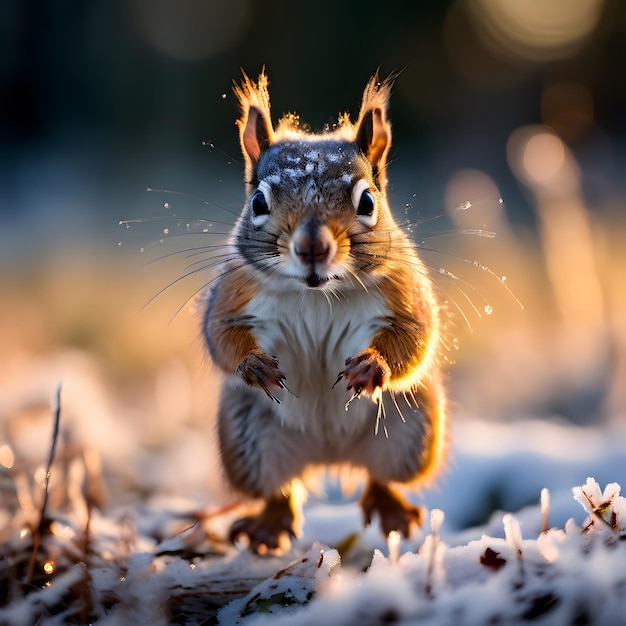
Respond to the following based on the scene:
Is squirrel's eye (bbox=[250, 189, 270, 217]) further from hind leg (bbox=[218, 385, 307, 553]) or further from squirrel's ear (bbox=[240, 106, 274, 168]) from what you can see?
hind leg (bbox=[218, 385, 307, 553])

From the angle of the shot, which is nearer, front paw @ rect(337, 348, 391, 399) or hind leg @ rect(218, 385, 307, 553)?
front paw @ rect(337, 348, 391, 399)

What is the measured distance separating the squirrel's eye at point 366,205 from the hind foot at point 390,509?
0.48m

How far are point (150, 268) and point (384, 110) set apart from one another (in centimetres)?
211

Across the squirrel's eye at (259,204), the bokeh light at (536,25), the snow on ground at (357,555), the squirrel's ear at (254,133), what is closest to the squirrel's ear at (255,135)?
the squirrel's ear at (254,133)

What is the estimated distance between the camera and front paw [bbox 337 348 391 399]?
105 cm

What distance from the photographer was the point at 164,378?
2.01 meters

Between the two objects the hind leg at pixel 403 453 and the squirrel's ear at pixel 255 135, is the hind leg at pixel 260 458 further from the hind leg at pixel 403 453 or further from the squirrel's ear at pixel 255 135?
the squirrel's ear at pixel 255 135

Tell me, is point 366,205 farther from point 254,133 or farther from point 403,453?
point 403,453

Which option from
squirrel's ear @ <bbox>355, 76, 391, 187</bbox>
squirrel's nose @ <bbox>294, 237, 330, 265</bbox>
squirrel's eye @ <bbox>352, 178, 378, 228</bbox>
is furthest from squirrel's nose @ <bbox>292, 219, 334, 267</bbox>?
squirrel's ear @ <bbox>355, 76, 391, 187</bbox>

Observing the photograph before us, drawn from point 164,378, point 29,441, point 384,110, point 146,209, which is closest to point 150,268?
point 146,209

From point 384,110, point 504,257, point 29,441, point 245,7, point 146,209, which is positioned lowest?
point 29,441

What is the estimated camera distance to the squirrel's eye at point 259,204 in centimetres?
119

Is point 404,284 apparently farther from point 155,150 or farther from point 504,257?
point 155,150

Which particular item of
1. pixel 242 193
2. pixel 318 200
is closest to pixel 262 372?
pixel 318 200
